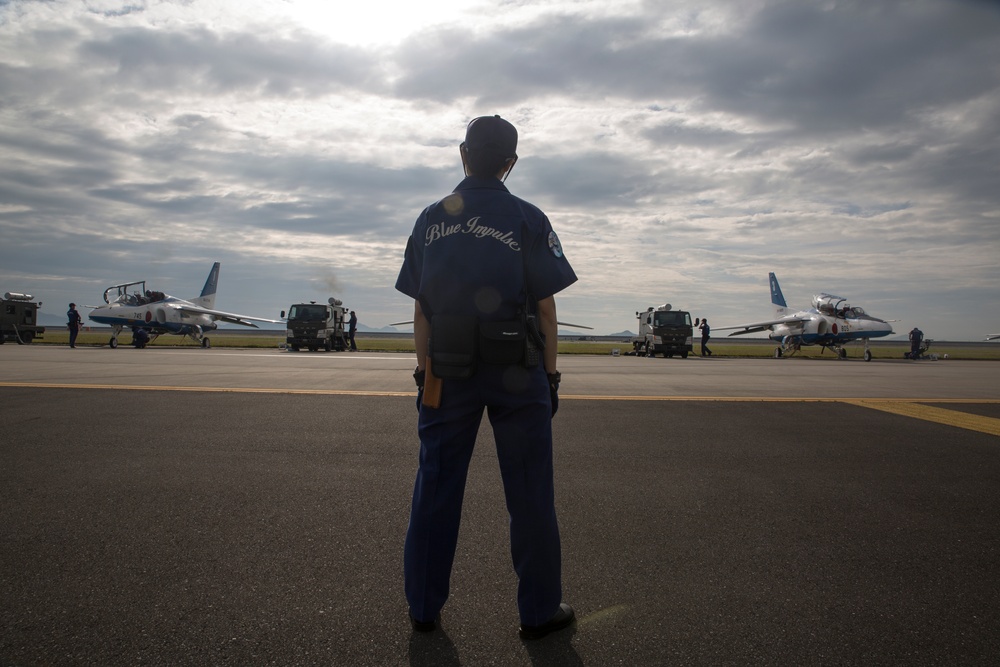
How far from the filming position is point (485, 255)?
2.26 metres

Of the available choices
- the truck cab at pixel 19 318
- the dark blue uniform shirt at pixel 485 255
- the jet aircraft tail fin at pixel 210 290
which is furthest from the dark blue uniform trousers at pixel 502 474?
the jet aircraft tail fin at pixel 210 290

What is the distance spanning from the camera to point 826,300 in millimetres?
34281

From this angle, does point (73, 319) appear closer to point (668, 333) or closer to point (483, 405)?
point (668, 333)

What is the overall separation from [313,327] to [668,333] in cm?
1680

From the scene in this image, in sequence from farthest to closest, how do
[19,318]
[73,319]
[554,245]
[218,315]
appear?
[218,315]
[19,318]
[73,319]
[554,245]

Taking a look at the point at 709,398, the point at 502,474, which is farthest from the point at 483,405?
the point at 709,398

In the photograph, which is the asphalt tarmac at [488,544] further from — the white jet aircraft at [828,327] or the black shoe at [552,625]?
the white jet aircraft at [828,327]

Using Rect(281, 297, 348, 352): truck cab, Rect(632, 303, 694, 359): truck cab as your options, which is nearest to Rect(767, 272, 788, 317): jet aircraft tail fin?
Rect(632, 303, 694, 359): truck cab

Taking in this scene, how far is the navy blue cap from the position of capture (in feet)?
8.05

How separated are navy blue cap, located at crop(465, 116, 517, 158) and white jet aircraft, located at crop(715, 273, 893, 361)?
3346cm

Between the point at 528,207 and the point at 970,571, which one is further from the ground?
the point at 528,207

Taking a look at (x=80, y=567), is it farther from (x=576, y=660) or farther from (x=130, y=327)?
(x=130, y=327)

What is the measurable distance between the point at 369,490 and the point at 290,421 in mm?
2626

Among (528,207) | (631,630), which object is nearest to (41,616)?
(631,630)
